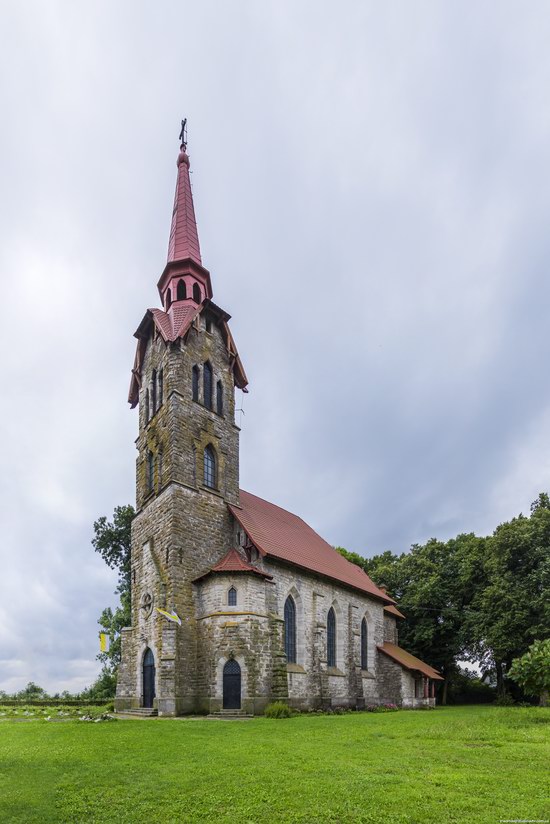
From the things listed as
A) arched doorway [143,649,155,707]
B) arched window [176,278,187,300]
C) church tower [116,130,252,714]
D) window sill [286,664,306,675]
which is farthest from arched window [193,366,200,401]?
window sill [286,664,306,675]

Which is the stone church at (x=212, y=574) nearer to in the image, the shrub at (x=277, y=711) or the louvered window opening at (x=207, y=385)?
the louvered window opening at (x=207, y=385)

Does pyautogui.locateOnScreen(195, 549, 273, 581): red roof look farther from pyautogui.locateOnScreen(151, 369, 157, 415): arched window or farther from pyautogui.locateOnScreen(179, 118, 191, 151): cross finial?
pyautogui.locateOnScreen(179, 118, 191, 151): cross finial

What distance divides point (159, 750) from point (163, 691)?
36.5 ft

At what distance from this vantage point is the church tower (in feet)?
78.0

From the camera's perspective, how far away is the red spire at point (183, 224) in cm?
3256

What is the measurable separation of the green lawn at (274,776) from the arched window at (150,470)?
1384cm

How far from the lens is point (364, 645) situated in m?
33.6

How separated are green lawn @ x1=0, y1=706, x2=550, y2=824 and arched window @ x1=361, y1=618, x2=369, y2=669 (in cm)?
1853

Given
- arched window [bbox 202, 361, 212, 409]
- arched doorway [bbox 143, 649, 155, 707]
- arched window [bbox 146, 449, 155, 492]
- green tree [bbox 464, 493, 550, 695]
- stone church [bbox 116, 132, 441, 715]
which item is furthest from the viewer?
green tree [bbox 464, 493, 550, 695]

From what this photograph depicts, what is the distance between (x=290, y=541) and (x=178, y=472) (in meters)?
7.83

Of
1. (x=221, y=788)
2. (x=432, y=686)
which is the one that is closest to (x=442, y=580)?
(x=432, y=686)

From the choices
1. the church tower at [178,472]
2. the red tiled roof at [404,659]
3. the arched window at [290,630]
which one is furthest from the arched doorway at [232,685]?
the red tiled roof at [404,659]

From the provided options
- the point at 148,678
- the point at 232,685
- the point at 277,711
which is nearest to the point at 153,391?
the point at 148,678

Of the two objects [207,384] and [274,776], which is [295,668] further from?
[274,776]
